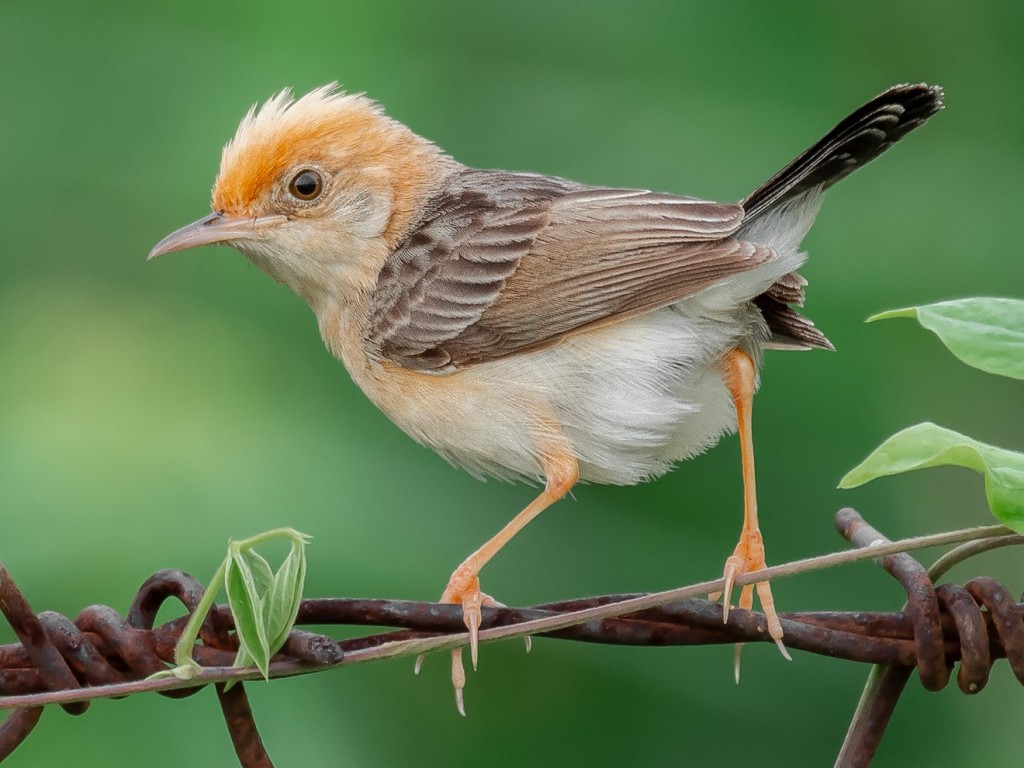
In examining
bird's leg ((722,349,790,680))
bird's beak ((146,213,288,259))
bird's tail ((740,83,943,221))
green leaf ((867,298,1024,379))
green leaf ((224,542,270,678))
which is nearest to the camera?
green leaf ((224,542,270,678))

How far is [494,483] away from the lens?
487cm

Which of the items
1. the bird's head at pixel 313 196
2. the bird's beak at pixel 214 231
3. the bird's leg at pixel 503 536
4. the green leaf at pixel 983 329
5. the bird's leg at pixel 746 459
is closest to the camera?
the green leaf at pixel 983 329

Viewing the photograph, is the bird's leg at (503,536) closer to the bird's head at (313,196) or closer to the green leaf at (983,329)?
the bird's head at (313,196)

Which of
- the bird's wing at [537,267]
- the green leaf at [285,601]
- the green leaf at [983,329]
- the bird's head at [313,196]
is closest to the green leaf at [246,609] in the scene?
the green leaf at [285,601]

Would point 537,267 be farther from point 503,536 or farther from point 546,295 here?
point 503,536

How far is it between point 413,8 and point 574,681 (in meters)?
2.67

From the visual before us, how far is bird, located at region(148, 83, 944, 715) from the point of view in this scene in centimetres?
370

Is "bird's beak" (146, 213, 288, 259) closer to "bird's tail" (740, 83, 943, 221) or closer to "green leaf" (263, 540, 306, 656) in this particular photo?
"bird's tail" (740, 83, 943, 221)

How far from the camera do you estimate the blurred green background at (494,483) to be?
4.34 metres

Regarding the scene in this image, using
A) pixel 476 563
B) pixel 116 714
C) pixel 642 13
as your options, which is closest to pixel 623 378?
pixel 476 563

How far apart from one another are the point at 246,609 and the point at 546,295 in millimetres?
1729

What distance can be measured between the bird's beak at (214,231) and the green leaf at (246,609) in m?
1.90

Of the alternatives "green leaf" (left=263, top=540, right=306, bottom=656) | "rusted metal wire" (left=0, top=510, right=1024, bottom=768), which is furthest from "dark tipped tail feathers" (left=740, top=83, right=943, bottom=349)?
"green leaf" (left=263, top=540, right=306, bottom=656)

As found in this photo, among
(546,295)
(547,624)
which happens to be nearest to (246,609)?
(547,624)
